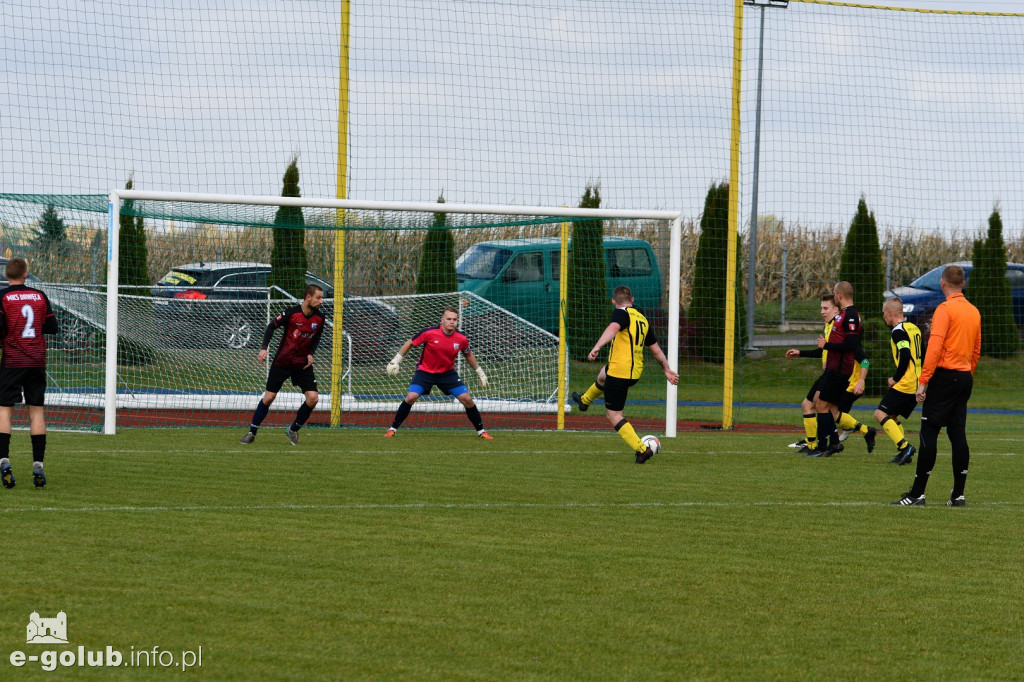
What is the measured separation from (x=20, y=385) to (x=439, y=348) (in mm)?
5857

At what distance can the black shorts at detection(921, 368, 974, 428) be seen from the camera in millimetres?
8805

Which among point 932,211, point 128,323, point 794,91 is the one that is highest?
point 794,91

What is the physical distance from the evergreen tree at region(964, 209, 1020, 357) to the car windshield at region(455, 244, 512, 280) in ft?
32.1

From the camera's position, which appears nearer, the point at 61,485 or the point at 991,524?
the point at 991,524

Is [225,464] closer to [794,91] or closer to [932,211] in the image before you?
[794,91]

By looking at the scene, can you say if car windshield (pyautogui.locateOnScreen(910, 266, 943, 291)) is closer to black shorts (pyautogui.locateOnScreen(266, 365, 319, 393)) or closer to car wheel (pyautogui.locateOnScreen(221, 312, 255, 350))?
car wheel (pyautogui.locateOnScreen(221, 312, 255, 350))

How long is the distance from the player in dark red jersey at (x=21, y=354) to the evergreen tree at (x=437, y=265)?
8.98 m

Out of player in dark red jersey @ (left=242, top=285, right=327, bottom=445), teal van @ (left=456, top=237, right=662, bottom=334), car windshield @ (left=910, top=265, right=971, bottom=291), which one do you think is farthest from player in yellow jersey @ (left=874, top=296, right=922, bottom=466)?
car windshield @ (left=910, top=265, right=971, bottom=291)

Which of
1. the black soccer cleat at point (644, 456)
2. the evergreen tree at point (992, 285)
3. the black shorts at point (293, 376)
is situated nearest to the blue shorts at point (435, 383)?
the black shorts at point (293, 376)

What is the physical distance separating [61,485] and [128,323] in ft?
22.4

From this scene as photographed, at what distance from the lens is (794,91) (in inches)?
656

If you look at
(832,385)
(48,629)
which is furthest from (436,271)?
(48,629)

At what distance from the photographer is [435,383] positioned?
14172mm

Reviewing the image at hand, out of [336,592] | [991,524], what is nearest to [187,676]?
[336,592]
